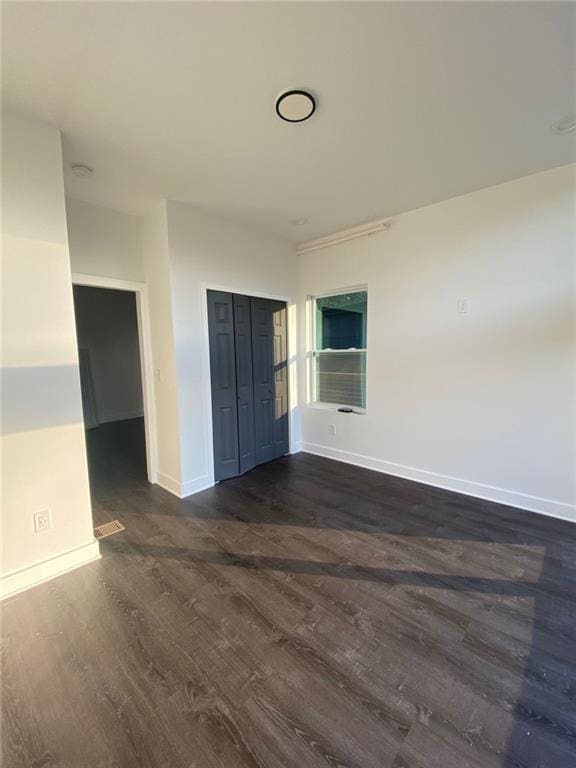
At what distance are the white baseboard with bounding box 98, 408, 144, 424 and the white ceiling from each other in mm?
4645

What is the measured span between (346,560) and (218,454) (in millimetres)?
1754

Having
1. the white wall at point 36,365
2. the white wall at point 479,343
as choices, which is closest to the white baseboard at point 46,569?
the white wall at point 36,365

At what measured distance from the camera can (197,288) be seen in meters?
3.08

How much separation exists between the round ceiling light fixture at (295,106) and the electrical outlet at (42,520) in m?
2.74

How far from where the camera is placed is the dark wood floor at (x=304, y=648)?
44.8 inches

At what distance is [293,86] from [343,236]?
6.69ft

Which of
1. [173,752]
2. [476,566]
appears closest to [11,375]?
[173,752]

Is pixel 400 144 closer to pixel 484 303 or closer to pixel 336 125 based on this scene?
pixel 336 125

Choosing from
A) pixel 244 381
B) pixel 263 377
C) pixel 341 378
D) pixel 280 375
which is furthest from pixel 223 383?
pixel 341 378

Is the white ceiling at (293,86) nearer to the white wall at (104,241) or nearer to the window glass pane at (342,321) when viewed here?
the white wall at (104,241)

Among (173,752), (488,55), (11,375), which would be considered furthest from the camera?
(11,375)

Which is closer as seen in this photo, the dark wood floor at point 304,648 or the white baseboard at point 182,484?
the dark wood floor at point 304,648

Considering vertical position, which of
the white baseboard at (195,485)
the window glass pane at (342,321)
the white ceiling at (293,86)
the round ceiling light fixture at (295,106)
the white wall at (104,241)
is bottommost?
the white baseboard at (195,485)

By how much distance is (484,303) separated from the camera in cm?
280
